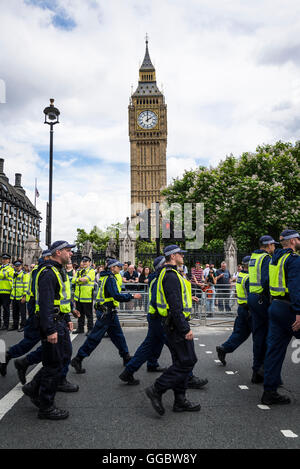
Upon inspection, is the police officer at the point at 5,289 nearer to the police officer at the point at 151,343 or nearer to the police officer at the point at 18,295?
the police officer at the point at 18,295

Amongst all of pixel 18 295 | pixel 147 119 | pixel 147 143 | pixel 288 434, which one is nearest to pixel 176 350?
pixel 288 434

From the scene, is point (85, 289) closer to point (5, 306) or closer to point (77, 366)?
point (5, 306)

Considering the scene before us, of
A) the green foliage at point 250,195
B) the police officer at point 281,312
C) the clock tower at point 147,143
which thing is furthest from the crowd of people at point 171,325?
the clock tower at point 147,143

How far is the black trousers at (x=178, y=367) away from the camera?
13.8 ft

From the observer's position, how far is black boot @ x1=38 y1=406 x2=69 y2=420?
4023 millimetres

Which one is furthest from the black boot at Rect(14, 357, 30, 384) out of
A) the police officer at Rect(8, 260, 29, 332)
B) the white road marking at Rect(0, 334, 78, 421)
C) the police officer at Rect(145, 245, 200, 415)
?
the police officer at Rect(8, 260, 29, 332)

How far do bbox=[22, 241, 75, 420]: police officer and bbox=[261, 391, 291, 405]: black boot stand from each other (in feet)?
7.41

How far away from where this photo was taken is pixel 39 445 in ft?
11.2

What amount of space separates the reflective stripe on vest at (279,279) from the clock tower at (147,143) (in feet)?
259

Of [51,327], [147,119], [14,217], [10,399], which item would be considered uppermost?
[147,119]

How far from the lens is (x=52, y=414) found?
13.2ft

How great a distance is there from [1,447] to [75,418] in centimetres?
88

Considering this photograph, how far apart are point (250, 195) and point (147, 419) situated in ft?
70.2

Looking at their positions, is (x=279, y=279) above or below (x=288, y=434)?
above
